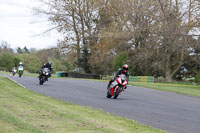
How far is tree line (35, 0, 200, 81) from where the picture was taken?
44.4 meters

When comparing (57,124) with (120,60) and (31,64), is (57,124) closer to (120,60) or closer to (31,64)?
(120,60)

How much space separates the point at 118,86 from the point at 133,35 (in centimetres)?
3235

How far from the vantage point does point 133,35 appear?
50.9 meters

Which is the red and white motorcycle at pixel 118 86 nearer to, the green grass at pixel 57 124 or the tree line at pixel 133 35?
the green grass at pixel 57 124

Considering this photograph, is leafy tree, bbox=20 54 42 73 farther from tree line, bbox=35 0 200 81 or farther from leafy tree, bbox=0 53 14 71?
tree line, bbox=35 0 200 81

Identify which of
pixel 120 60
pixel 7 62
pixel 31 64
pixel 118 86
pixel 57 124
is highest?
pixel 7 62

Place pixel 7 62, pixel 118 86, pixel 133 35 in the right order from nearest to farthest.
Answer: pixel 118 86 → pixel 133 35 → pixel 7 62

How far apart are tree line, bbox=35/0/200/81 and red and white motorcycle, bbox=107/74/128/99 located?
20782mm

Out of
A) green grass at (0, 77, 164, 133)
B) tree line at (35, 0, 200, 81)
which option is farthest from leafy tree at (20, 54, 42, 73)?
green grass at (0, 77, 164, 133)

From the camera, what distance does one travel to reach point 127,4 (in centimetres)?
5359

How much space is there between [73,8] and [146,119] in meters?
50.7

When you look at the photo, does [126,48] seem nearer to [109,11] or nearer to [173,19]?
[109,11]

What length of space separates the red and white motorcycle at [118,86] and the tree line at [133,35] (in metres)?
20.8

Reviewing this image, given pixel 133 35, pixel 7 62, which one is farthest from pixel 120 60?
pixel 7 62
